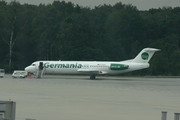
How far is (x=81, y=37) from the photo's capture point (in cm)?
9644

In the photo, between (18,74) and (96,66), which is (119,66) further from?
(18,74)

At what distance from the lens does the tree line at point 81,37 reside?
9406 centimetres

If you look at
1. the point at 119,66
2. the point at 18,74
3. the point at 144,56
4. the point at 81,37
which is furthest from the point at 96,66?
the point at 81,37

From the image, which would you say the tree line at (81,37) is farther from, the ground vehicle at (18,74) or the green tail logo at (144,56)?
the ground vehicle at (18,74)

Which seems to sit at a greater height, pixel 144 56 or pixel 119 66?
pixel 144 56

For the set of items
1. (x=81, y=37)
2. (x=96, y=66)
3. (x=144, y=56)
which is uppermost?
(x=81, y=37)

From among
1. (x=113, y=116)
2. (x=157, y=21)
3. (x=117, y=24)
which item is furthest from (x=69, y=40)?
(x=113, y=116)

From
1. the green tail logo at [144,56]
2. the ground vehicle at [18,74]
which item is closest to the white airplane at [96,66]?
the green tail logo at [144,56]

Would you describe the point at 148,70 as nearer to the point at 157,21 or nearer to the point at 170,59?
the point at 170,59

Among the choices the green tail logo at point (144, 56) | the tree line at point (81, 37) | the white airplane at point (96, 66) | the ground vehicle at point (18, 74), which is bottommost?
the ground vehicle at point (18, 74)

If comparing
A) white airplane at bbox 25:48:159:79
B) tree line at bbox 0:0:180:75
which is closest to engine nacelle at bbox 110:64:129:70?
white airplane at bbox 25:48:159:79

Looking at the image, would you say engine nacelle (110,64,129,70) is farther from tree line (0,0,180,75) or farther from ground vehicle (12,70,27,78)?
tree line (0,0,180,75)

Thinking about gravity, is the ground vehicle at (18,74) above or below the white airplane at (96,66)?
below

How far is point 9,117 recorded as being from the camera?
1272cm
